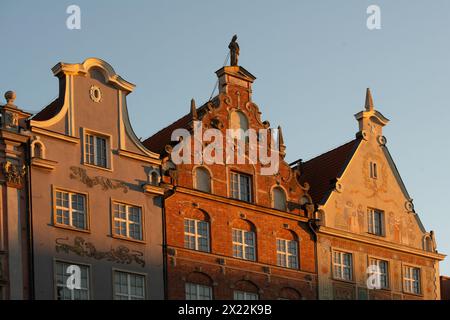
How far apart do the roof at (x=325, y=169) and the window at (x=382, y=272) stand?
383 cm

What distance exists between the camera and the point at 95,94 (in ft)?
168

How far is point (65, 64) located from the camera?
165 feet

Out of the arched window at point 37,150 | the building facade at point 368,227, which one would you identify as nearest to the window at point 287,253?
the building facade at point 368,227

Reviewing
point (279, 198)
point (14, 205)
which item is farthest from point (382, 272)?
point (14, 205)

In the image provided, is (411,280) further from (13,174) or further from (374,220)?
(13,174)

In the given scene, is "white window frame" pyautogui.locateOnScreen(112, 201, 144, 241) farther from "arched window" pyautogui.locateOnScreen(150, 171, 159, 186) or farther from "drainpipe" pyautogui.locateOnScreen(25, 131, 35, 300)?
"drainpipe" pyautogui.locateOnScreen(25, 131, 35, 300)

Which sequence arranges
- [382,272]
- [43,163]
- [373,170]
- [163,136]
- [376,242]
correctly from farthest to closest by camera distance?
[373,170] → [382,272] → [376,242] → [163,136] → [43,163]

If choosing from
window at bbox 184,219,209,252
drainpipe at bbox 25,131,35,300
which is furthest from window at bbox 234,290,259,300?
drainpipe at bbox 25,131,35,300

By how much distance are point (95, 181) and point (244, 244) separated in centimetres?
772

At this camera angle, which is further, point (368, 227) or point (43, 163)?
point (368, 227)

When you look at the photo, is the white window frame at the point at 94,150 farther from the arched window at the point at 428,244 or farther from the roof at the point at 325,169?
the arched window at the point at 428,244

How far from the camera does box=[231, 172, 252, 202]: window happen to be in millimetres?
54688

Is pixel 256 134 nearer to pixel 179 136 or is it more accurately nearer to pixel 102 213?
pixel 179 136

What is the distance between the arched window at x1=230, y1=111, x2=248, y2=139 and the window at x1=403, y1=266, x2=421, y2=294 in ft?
35.1
